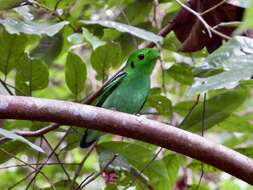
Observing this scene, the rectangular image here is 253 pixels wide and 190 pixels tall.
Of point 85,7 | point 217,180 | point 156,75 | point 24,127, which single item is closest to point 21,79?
point 24,127

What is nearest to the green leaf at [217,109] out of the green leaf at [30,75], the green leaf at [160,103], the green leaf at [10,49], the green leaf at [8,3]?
the green leaf at [160,103]

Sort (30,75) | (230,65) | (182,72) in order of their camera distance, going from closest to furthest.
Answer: (230,65)
(30,75)
(182,72)

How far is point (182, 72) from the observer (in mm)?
2850

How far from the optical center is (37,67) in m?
2.47

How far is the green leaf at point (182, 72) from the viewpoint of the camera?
2.83 metres

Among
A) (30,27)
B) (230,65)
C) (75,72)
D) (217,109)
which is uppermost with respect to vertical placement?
(230,65)

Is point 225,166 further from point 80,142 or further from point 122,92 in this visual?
point 122,92

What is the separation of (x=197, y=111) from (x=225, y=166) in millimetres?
805

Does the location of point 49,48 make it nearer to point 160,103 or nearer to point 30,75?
point 30,75

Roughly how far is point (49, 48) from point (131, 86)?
0.51 meters

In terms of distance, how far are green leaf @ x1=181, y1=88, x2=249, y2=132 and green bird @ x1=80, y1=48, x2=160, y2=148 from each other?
37 cm

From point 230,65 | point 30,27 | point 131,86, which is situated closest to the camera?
point 230,65

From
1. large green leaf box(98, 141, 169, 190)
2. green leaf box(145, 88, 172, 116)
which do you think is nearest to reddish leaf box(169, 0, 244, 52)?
green leaf box(145, 88, 172, 116)

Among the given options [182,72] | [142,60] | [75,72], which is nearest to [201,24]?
[182,72]
